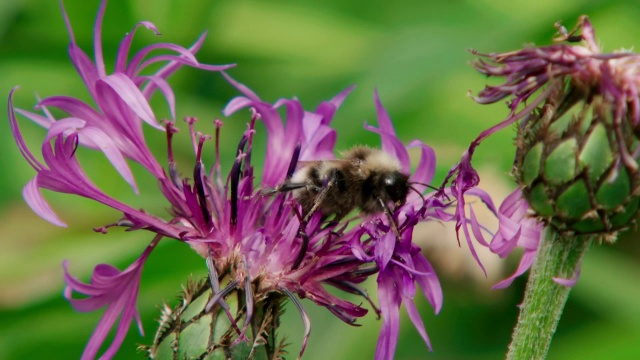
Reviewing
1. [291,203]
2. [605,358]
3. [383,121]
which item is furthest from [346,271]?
[605,358]

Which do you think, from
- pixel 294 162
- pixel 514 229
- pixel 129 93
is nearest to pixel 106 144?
pixel 129 93

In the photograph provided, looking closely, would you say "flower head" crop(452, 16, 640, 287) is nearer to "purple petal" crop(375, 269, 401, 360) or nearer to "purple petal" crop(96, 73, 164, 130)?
"purple petal" crop(375, 269, 401, 360)

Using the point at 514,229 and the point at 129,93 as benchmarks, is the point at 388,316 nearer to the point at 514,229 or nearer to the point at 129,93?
the point at 514,229

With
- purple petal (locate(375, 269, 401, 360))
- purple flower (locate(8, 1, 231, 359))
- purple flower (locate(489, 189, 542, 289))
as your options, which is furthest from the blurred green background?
purple flower (locate(489, 189, 542, 289))

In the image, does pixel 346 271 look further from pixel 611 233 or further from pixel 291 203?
pixel 611 233

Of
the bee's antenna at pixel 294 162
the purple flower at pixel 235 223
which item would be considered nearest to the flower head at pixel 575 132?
the purple flower at pixel 235 223

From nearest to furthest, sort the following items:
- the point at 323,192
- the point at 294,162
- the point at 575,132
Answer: the point at 575,132 → the point at 323,192 → the point at 294,162

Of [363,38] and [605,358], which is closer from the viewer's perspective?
[605,358]
